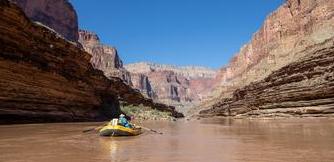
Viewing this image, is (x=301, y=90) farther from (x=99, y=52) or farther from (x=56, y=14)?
(x=99, y=52)

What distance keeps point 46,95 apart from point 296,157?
24.0 m

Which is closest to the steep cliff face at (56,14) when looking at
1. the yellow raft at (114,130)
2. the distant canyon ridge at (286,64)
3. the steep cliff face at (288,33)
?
the distant canyon ridge at (286,64)

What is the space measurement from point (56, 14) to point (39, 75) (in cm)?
9694

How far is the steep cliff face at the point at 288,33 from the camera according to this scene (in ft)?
236

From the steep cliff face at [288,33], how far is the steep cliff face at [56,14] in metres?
55.0

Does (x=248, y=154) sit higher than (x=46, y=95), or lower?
lower

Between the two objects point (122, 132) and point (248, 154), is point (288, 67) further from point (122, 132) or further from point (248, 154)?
point (248, 154)

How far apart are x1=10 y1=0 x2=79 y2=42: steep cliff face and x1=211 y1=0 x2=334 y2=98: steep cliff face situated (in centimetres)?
5504

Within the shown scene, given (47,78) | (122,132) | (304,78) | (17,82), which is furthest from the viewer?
(304,78)

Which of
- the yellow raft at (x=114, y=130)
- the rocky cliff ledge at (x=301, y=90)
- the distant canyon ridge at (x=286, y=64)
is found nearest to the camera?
the yellow raft at (x=114, y=130)

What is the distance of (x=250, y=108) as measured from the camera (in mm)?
51938

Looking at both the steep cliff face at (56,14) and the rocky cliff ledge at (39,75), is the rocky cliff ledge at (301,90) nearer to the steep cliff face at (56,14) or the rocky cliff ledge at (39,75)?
the rocky cliff ledge at (39,75)

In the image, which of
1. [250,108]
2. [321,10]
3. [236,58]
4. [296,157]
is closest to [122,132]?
[296,157]

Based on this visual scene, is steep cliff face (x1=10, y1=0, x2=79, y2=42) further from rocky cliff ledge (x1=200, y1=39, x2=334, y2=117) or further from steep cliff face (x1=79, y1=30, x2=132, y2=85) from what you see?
rocky cliff ledge (x1=200, y1=39, x2=334, y2=117)
